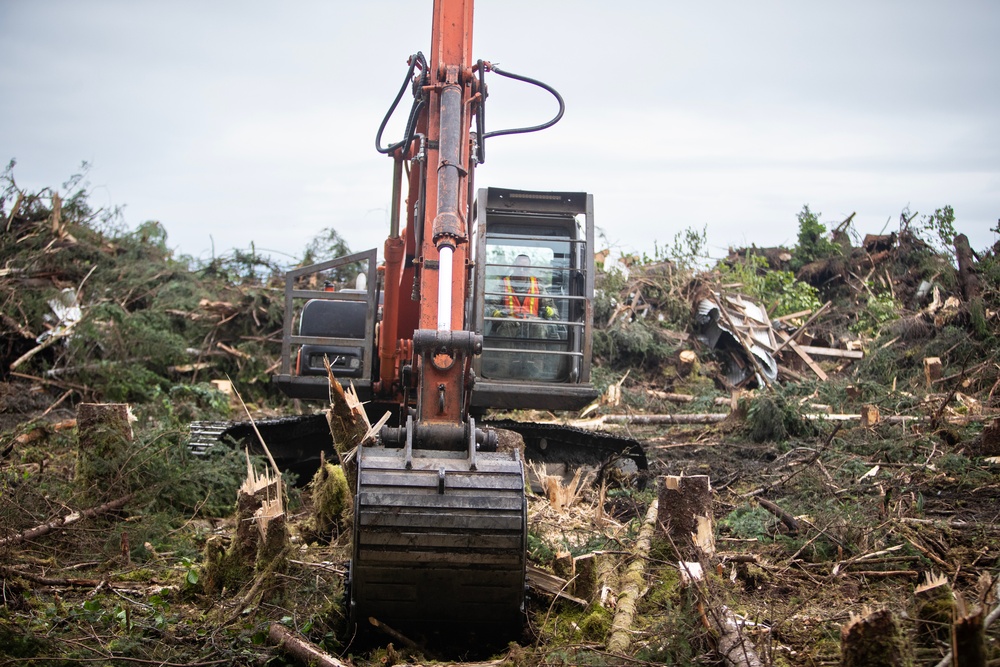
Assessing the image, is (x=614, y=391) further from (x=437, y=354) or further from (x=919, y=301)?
(x=437, y=354)

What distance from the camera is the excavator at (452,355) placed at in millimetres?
3930

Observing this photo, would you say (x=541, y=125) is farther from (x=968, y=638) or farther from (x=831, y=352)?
(x=831, y=352)

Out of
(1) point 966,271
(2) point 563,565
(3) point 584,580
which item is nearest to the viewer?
(3) point 584,580

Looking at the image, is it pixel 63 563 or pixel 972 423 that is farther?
pixel 972 423

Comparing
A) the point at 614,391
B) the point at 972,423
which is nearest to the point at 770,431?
the point at 972,423

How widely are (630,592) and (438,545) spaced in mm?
1216

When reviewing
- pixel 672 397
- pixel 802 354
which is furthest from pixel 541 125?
pixel 802 354

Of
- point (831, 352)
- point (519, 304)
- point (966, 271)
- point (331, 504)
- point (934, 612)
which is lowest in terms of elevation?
point (331, 504)

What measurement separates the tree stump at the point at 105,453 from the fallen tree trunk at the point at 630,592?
3.49 metres

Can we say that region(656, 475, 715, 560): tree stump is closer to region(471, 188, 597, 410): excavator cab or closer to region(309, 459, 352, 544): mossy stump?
region(309, 459, 352, 544): mossy stump

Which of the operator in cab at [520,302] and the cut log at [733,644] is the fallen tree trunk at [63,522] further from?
the cut log at [733,644]

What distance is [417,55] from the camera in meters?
5.91

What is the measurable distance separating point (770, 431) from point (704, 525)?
5154 mm

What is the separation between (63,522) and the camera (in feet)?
18.5
